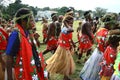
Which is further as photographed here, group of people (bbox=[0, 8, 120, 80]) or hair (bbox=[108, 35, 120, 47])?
hair (bbox=[108, 35, 120, 47])

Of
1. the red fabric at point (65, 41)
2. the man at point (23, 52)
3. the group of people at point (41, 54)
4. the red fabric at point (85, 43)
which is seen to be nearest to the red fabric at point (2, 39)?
the group of people at point (41, 54)

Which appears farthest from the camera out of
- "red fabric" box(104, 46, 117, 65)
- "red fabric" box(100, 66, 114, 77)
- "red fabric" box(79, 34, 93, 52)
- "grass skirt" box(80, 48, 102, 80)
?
"red fabric" box(79, 34, 93, 52)

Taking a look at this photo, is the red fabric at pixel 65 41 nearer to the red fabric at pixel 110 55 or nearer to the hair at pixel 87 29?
the hair at pixel 87 29

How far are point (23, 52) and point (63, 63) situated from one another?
166 inches

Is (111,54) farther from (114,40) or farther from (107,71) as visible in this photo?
(107,71)

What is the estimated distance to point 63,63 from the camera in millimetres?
9023

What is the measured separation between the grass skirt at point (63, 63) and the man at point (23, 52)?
147 inches

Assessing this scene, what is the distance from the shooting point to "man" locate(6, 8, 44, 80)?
4.80m

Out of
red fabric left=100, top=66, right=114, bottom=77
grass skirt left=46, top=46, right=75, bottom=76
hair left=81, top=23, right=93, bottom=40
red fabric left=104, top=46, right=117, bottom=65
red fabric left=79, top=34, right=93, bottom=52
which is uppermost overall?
red fabric left=104, top=46, right=117, bottom=65

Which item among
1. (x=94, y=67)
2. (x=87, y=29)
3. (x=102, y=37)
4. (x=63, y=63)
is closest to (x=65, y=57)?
(x=63, y=63)

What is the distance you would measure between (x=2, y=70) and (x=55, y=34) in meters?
5.46

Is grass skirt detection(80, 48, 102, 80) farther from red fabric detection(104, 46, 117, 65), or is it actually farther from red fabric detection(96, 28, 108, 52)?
red fabric detection(104, 46, 117, 65)

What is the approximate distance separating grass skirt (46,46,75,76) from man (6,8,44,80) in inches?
147

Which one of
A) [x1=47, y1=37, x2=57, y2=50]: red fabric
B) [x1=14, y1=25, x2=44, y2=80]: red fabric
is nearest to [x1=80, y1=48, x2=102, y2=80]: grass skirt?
[x1=14, y1=25, x2=44, y2=80]: red fabric
